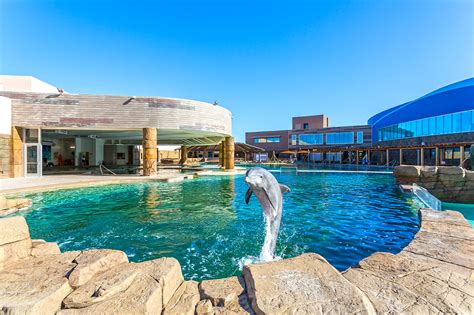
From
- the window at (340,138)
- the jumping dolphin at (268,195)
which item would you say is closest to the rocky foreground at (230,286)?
the jumping dolphin at (268,195)

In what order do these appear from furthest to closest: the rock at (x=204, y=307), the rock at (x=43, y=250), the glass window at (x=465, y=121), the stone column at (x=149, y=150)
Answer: the glass window at (x=465, y=121), the stone column at (x=149, y=150), the rock at (x=43, y=250), the rock at (x=204, y=307)

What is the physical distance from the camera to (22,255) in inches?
118

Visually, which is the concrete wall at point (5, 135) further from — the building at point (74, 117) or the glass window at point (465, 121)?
the glass window at point (465, 121)

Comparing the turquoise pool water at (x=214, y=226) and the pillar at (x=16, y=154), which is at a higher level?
the pillar at (x=16, y=154)

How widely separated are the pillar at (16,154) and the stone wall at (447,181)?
25.6 m

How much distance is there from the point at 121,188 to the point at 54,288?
Answer: 12293 millimetres

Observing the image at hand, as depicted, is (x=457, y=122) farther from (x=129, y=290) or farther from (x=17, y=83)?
(x=17, y=83)

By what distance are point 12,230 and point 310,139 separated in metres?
53.2

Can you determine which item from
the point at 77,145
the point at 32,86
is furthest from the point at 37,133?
the point at 77,145

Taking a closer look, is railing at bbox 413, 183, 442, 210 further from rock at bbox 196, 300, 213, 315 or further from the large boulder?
rock at bbox 196, 300, 213, 315

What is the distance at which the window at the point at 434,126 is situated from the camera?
25422 millimetres

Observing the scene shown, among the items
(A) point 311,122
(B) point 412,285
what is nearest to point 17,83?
(B) point 412,285

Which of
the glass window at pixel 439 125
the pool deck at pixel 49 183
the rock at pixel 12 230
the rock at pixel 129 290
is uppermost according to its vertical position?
the glass window at pixel 439 125

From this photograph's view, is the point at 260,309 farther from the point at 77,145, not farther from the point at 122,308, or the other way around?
the point at 77,145
